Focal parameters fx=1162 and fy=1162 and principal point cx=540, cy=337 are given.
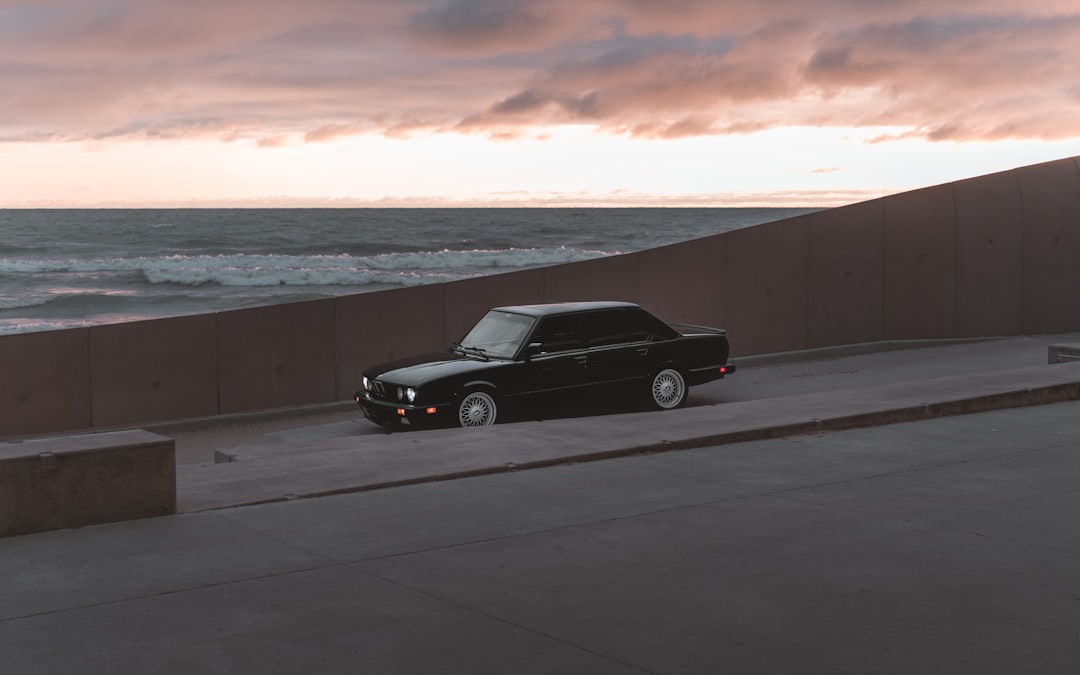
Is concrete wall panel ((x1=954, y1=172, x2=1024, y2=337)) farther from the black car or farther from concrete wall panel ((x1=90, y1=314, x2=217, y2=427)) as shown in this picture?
concrete wall panel ((x1=90, y1=314, x2=217, y2=427))

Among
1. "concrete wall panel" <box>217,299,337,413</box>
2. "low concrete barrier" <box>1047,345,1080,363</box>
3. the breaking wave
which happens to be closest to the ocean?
the breaking wave

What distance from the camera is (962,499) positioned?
857cm

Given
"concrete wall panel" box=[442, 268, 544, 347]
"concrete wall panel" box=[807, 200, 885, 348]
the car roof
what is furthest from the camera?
"concrete wall panel" box=[807, 200, 885, 348]

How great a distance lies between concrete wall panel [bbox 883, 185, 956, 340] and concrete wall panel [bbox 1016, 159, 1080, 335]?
1748 mm

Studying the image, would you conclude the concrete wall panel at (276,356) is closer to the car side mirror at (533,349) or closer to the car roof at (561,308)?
the car roof at (561,308)

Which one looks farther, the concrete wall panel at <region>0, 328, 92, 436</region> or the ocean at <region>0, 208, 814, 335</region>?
the ocean at <region>0, 208, 814, 335</region>

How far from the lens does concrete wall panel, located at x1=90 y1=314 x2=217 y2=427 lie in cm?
1494

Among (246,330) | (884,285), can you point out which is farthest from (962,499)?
(884,285)

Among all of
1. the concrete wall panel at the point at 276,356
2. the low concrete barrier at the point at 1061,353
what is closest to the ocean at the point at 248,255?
the concrete wall panel at the point at 276,356

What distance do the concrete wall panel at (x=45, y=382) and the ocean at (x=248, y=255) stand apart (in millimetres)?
26738

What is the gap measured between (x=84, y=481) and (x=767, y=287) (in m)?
14.9

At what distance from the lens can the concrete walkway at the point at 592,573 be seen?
532cm

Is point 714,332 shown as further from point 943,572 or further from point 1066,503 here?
point 943,572

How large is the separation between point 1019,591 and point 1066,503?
2486 millimetres
